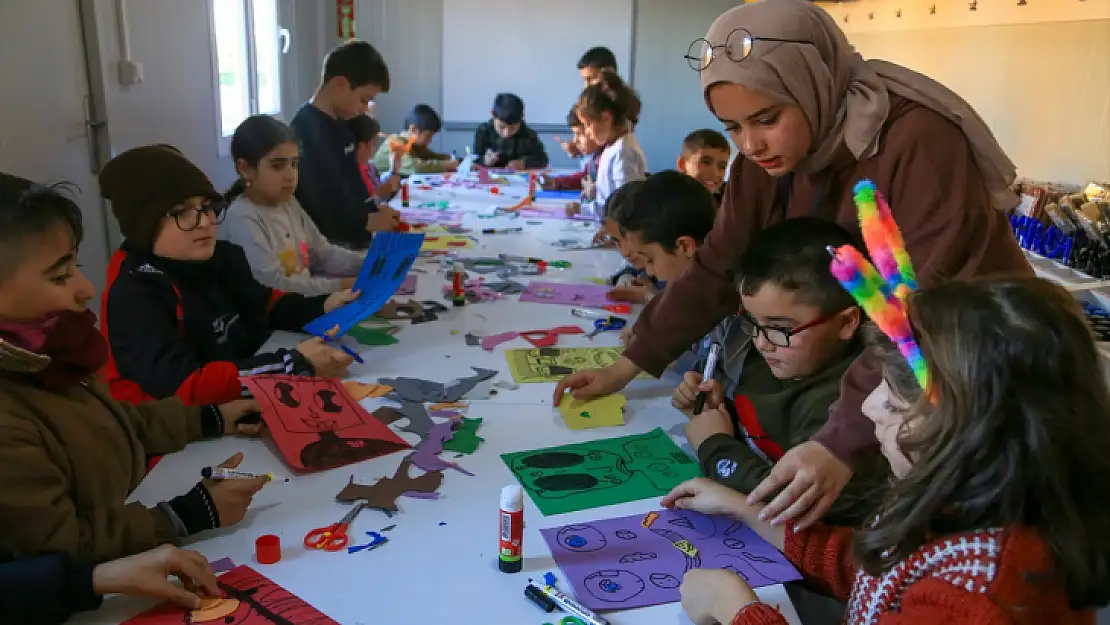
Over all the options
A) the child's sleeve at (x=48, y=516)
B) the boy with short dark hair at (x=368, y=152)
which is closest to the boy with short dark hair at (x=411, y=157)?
the boy with short dark hair at (x=368, y=152)

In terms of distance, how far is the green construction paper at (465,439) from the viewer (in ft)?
4.67

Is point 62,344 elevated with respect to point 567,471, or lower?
elevated

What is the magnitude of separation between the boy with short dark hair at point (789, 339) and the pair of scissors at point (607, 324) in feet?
2.22

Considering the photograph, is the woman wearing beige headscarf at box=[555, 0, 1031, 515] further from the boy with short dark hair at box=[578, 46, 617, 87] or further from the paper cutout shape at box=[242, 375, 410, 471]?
the boy with short dark hair at box=[578, 46, 617, 87]

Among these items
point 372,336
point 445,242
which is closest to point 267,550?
point 372,336

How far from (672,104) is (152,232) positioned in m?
6.17

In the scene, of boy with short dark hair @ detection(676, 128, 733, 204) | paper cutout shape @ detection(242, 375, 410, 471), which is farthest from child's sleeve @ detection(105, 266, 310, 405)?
boy with short dark hair @ detection(676, 128, 733, 204)

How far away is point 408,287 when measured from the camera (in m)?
2.49

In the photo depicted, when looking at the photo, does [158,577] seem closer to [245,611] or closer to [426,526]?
[245,611]

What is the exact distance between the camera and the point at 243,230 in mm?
2262

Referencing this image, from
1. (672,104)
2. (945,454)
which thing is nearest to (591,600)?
(945,454)

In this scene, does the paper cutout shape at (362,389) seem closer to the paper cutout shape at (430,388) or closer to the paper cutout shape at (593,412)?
the paper cutout shape at (430,388)

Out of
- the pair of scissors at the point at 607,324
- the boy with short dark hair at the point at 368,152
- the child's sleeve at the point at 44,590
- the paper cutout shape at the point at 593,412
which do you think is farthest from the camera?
the boy with short dark hair at the point at 368,152

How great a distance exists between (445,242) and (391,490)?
1.97 m
